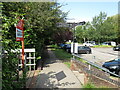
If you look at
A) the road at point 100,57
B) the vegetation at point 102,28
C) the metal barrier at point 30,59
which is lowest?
the road at point 100,57

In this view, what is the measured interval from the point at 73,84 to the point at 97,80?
0.95 m

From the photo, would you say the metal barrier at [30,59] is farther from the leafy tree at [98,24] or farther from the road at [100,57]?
the leafy tree at [98,24]

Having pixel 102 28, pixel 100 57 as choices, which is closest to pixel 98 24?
pixel 102 28

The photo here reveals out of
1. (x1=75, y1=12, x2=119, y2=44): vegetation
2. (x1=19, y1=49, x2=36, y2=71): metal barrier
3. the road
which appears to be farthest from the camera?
(x1=75, y1=12, x2=119, y2=44): vegetation

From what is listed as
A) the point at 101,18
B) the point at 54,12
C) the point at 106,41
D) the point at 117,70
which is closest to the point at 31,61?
the point at 54,12

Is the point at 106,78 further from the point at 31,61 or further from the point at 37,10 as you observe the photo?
the point at 37,10

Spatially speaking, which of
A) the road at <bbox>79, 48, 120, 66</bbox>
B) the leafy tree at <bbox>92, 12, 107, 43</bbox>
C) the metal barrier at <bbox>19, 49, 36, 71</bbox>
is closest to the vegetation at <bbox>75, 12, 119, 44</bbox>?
the leafy tree at <bbox>92, 12, 107, 43</bbox>

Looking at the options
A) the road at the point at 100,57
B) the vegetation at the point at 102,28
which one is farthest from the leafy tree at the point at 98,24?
the road at the point at 100,57

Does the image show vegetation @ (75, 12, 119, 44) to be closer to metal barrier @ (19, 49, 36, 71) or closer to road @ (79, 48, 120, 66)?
road @ (79, 48, 120, 66)

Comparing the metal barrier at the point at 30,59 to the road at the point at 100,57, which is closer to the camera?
the metal barrier at the point at 30,59

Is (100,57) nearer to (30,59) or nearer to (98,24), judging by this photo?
(30,59)

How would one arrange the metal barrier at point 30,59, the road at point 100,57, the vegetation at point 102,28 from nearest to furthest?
the metal barrier at point 30,59
the road at point 100,57
the vegetation at point 102,28

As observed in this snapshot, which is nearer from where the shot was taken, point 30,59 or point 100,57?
point 30,59

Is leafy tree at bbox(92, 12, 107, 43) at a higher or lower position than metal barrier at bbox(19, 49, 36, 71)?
higher
